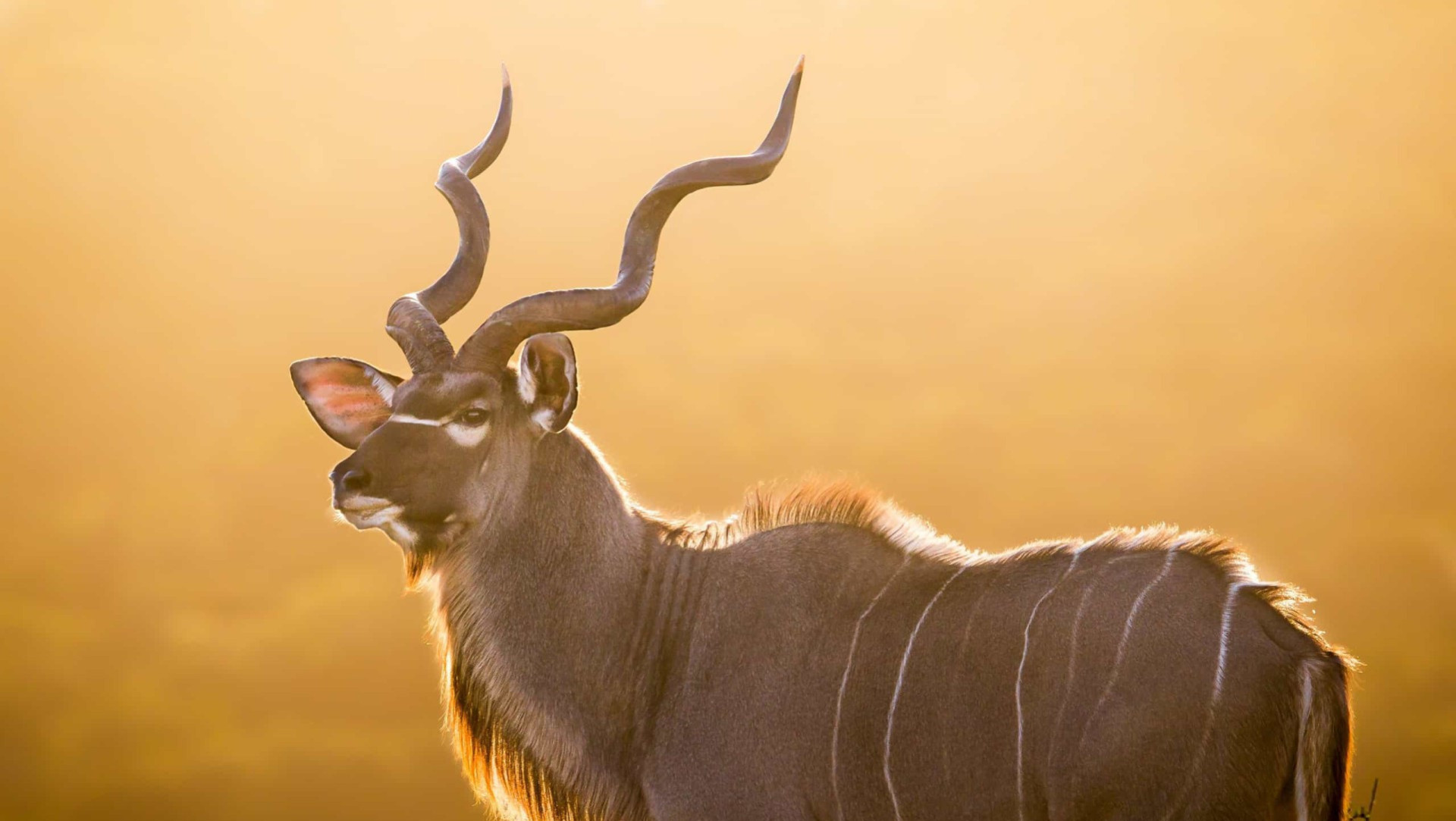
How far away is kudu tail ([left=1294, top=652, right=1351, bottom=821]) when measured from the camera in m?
3.12

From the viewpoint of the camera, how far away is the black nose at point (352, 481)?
12.8 feet

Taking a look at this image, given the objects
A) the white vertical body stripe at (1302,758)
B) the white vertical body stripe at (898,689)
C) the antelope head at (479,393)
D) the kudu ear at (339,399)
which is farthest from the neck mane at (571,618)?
the white vertical body stripe at (1302,758)

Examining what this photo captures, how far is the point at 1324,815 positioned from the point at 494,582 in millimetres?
2479

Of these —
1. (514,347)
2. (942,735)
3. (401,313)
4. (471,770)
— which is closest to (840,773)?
(942,735)

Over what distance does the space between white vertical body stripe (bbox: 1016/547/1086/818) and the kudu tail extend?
2.13 ft

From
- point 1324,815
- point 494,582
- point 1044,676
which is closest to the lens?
point 1324,815

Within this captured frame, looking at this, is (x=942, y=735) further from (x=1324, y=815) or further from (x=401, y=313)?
(x=401, y=313)

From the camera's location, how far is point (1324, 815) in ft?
10.3

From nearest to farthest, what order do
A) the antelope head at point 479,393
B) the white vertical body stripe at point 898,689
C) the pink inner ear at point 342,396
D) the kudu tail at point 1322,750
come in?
1. the kudu tail at point 1322,750
2. the white vertical body stripe at point 898,689
3. the antelope head at point 479,393
4. the pink inner ear at point 342,396

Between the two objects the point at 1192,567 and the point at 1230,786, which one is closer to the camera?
the point at 1230,786

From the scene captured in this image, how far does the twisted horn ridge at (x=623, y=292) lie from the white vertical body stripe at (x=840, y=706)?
1211mm

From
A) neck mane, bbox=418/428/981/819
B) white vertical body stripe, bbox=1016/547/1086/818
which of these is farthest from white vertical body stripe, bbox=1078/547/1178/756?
neck mane, bbox=418/428/981/819

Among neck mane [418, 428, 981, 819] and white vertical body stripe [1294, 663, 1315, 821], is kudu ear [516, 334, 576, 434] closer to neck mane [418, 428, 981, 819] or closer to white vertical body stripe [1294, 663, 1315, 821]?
neck mane [418, 428, 981, 819]

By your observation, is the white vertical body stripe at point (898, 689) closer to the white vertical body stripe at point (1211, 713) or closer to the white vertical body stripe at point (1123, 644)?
the white vertical body stripe at point (1123, 644)
